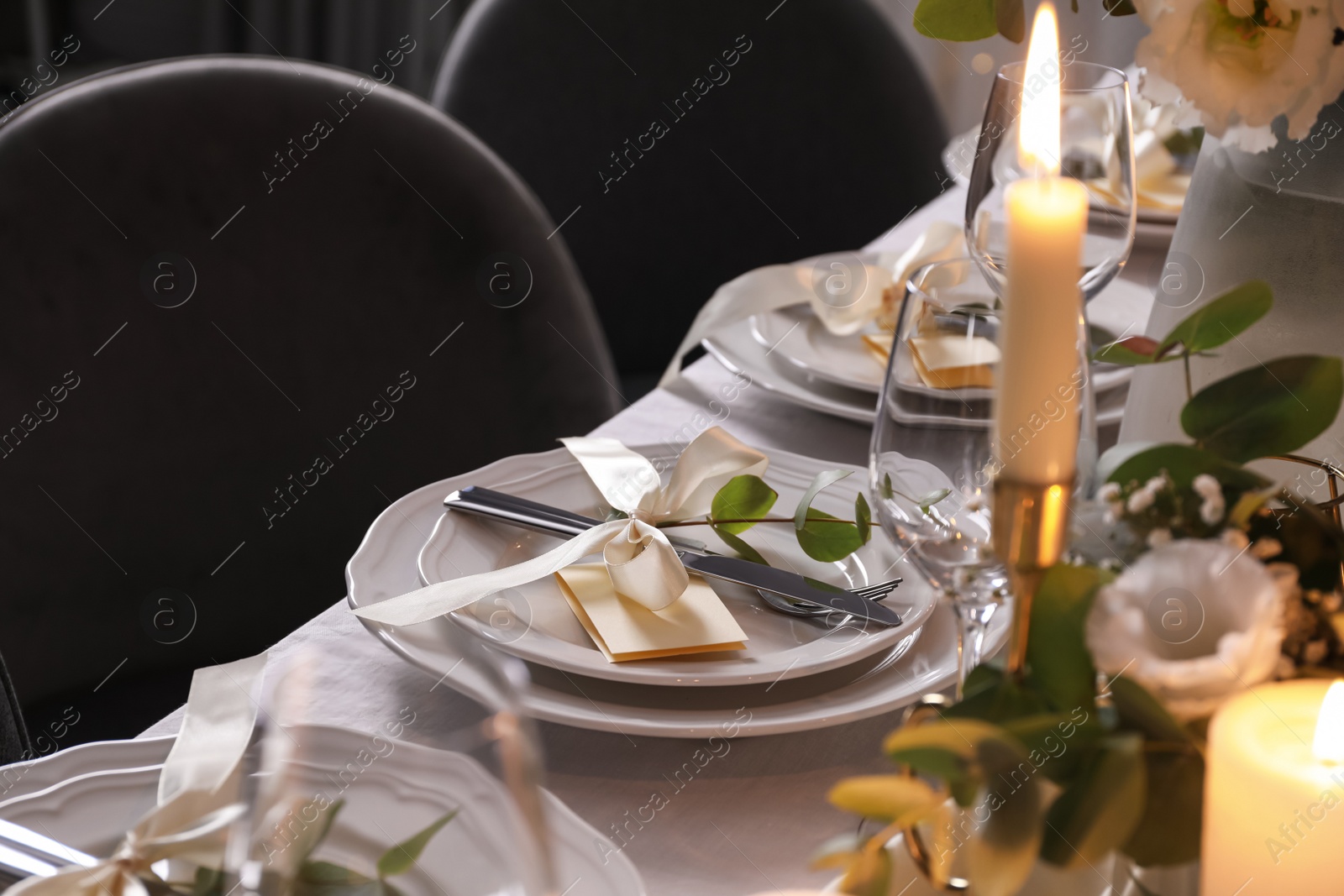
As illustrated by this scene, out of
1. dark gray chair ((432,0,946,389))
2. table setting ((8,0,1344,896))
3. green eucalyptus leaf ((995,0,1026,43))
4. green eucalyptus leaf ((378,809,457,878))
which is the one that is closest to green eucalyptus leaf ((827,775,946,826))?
table setting ((8,0,1344,896))

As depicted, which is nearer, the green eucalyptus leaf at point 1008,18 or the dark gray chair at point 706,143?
the green eucalyptus leaf at point 1008,18

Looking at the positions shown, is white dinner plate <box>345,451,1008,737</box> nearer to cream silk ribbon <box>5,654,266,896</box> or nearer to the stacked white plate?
cream silk ribbon <box>5,654,266,896</box>

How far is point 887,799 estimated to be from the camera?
317 millimetres

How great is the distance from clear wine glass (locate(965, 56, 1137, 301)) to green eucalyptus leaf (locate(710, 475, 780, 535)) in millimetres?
167

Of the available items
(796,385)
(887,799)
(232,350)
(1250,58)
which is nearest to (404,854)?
(887,799)

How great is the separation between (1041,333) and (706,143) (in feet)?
4.82

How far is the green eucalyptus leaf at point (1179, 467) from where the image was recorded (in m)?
0.38

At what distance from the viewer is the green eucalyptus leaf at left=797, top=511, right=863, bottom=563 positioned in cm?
65

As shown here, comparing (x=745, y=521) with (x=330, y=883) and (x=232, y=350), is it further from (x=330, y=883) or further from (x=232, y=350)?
(x=232, y=350)

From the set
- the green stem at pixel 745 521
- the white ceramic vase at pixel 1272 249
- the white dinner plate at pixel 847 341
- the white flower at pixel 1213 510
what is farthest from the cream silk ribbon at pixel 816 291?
the white flower at pixel 1213 510

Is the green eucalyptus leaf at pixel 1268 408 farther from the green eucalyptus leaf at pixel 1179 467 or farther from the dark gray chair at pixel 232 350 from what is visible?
the dark gray chair at pixel 232 350

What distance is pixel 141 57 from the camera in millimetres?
3207

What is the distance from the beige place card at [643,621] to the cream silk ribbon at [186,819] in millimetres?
213

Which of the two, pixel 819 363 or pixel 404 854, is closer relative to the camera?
pixel 404 854
